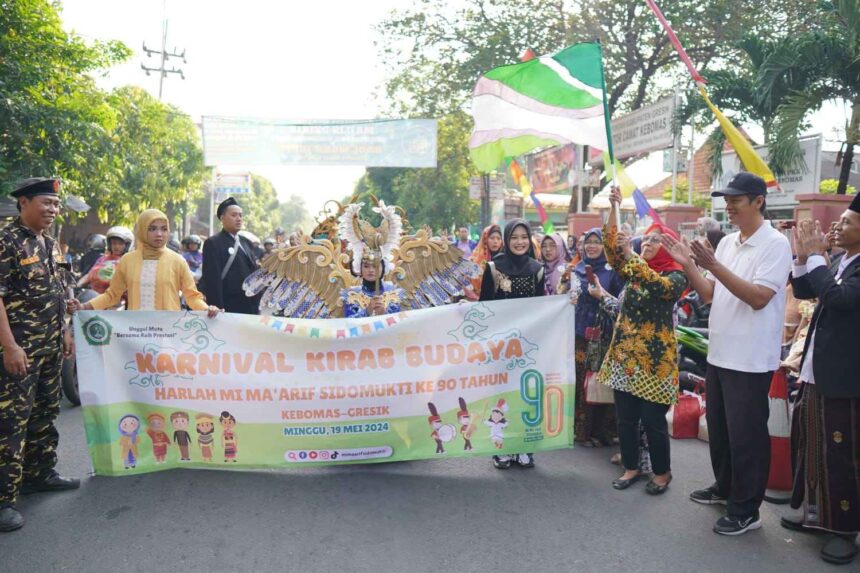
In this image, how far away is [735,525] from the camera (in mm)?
3443

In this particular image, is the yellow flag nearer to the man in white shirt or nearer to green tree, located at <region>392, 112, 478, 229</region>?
the man in white shirt

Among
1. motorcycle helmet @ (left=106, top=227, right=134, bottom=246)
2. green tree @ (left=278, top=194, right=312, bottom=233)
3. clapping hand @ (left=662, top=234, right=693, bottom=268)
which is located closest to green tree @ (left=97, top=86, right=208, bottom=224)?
motorcycle helmet @ (left=106, top=227, right=134, bottom=246)

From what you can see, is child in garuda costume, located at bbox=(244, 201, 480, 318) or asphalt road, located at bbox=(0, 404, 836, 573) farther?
child in garuda costume, located at bbox=(244, 201, 480, 318)

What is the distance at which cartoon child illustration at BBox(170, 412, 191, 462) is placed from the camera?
3959 millimetres

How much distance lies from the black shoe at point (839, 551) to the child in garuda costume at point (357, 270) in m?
2.84

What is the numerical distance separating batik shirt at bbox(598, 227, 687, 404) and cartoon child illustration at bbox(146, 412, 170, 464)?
2.78 m

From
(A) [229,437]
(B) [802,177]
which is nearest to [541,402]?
(A) [229,437]

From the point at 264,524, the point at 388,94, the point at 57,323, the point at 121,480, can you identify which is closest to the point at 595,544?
the point at 264,524

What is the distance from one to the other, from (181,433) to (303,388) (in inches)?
31.2

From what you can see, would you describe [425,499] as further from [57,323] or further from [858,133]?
[858,133]

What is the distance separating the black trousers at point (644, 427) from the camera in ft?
12.9

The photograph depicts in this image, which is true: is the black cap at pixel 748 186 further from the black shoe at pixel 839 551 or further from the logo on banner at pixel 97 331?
the logo on banner at pixel 97 331

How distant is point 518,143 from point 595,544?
3.93 meters

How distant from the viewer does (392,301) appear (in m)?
4.48
